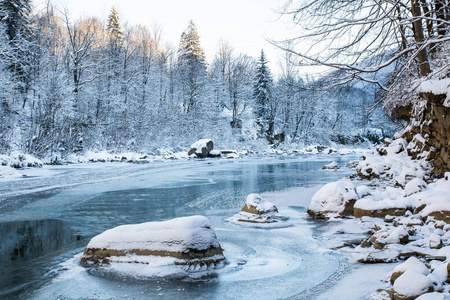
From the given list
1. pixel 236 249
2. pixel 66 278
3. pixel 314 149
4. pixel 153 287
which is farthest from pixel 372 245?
pixel 314 149

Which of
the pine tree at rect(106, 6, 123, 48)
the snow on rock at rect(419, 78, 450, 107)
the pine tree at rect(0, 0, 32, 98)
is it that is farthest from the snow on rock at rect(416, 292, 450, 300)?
the pine tree at rect(106, 6, 123, 48)

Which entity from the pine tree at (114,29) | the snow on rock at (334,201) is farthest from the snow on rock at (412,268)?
the pine tree at (114,29)

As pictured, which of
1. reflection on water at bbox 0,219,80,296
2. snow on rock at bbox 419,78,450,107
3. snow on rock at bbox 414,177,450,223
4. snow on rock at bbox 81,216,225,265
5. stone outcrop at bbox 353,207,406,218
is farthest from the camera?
snow on rock at bbox 419,78,450,107

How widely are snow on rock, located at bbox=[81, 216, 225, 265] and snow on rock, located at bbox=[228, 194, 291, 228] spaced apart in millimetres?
2507

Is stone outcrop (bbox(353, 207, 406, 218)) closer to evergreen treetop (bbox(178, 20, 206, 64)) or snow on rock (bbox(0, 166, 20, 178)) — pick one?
snow on rock (bbox(0, 166, 20, 178))

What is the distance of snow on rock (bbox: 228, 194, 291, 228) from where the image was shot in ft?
25.6

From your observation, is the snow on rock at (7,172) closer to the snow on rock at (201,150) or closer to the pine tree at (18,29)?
the pine tree at (18,29)

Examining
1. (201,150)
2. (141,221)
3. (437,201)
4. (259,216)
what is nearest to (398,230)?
(437,201)

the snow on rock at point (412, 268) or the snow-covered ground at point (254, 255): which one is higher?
the snow on rock at point (412, 268)

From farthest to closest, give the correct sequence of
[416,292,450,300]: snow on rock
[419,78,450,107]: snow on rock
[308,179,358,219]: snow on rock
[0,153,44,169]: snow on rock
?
[0,153,44,169]: snow on rock, [308,179,358,219]: snow on rock, [419,78,450,107]: snow on rock, [416,292,450,300]: snow on rock

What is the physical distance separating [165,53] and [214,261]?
47.6 m

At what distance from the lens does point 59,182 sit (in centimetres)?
1476

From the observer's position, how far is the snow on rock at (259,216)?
779 centimetres

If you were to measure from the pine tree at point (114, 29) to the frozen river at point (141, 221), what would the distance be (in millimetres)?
28595
